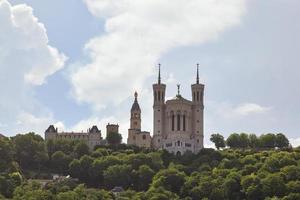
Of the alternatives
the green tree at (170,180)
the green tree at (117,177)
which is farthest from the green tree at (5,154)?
the green tree at (170,180)

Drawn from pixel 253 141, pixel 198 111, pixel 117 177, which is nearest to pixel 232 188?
pixel 117 177

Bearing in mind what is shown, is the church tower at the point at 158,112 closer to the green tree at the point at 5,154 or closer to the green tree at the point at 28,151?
the green tree at the point at 28,151

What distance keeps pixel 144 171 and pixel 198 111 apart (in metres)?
31.7

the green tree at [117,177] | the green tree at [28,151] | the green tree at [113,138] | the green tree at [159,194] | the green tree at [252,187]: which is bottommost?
the green tree at [159,194]

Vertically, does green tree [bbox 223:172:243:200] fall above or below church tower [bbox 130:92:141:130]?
below

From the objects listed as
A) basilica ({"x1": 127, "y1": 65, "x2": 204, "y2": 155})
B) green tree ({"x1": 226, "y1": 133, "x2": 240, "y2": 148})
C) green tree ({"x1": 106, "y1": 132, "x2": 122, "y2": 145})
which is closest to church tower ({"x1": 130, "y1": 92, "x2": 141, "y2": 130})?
basilica ({"x1": 127, "y1": 65, "x2": 204, "y2": 155})

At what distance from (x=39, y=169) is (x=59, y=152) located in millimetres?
4125

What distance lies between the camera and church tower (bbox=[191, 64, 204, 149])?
465 ft

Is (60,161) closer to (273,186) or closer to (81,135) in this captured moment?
(81,135)

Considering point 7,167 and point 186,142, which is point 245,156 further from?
point 7,167

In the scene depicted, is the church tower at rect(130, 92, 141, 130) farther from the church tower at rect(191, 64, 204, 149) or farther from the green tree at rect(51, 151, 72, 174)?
the green tree at rect(51, 151, 72, 174)

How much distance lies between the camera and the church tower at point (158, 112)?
142m

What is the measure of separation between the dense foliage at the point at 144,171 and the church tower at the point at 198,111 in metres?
6.70

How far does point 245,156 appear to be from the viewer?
12469cm
